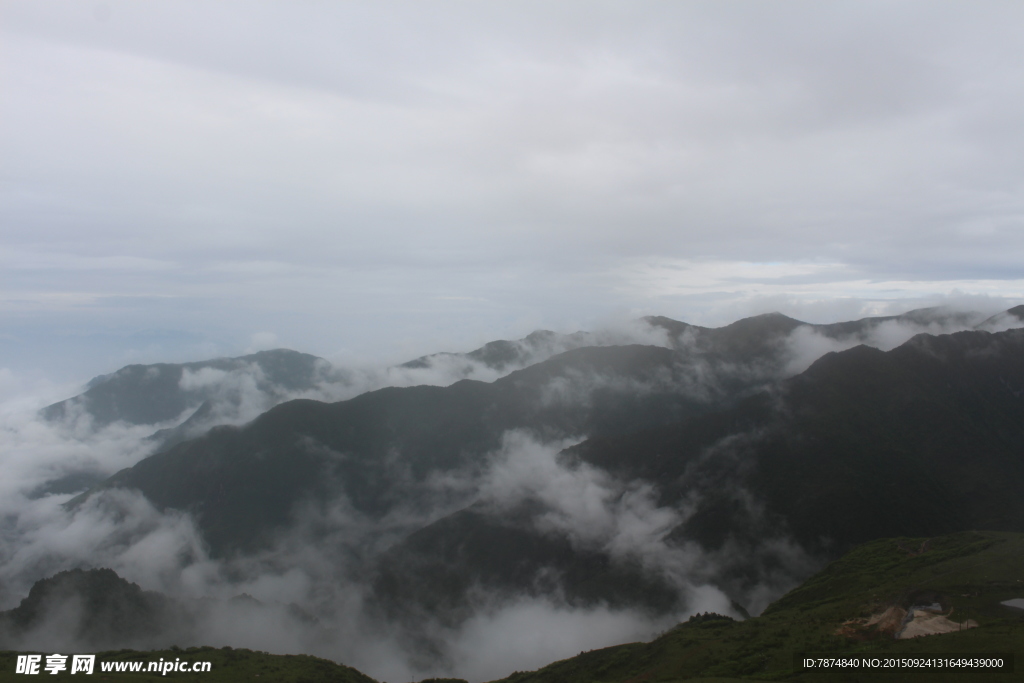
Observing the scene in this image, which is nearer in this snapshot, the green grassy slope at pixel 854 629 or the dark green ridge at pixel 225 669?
the green grassy slope at pixel 854 629

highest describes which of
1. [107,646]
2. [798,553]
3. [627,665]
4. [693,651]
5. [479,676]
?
[693,651]

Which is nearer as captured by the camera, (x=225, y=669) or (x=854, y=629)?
(x=854, y=629)

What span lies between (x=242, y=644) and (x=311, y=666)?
309 feet

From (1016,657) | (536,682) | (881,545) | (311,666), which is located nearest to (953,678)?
(1016,657)

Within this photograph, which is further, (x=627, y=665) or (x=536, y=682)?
(x=536, y=682)

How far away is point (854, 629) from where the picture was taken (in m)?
80.3

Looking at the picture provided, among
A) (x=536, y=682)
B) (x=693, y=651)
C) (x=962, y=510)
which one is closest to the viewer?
(x=693, y=651)

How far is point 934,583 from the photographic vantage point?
91500 mm

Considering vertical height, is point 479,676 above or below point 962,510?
below

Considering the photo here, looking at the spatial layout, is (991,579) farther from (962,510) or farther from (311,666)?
(962,510)

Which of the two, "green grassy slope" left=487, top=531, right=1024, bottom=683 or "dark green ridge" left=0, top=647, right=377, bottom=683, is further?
"dark green ridge" left=0, top=647, right=377, bottom=683

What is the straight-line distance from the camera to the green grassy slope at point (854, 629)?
208 ft

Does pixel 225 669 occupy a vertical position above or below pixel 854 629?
below

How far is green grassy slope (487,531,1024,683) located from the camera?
63438 millimetres
